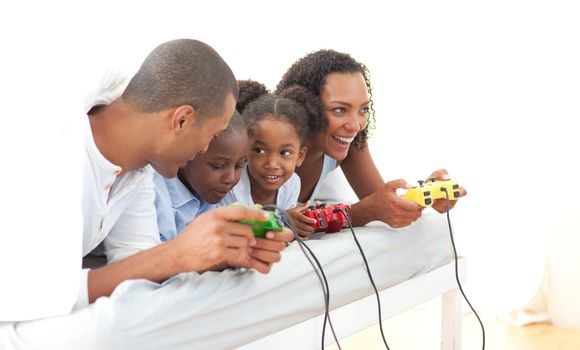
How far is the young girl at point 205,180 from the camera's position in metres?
1.56

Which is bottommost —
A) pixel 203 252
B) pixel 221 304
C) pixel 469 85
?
pixel 221 304

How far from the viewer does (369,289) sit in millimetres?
1526

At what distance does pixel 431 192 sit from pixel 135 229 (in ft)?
2.21

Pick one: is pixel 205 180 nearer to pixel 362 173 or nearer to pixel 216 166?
pixel 216 166

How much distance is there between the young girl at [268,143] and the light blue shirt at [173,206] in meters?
0.09

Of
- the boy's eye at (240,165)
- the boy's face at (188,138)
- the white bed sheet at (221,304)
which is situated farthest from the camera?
the boy's eye at (240,165)

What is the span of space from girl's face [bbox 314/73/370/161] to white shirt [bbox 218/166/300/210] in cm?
16

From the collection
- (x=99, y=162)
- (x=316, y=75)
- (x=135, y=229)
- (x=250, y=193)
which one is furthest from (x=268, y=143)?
(x=99, y=162)

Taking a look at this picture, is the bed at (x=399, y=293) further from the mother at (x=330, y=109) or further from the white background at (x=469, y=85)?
the white background at (x=469, y=85)

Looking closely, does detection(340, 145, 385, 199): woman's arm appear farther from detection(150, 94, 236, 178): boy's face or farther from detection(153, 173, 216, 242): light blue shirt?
detection(150, 94, 236, 178): boy's face

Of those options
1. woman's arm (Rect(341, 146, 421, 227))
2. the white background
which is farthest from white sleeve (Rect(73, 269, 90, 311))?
the white background

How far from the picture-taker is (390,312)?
1628 mm

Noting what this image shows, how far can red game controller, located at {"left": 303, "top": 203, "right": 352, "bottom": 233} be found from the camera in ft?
5.35

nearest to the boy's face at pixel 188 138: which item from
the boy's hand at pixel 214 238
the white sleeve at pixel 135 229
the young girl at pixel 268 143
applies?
the white sleeve at pixel 135 229
